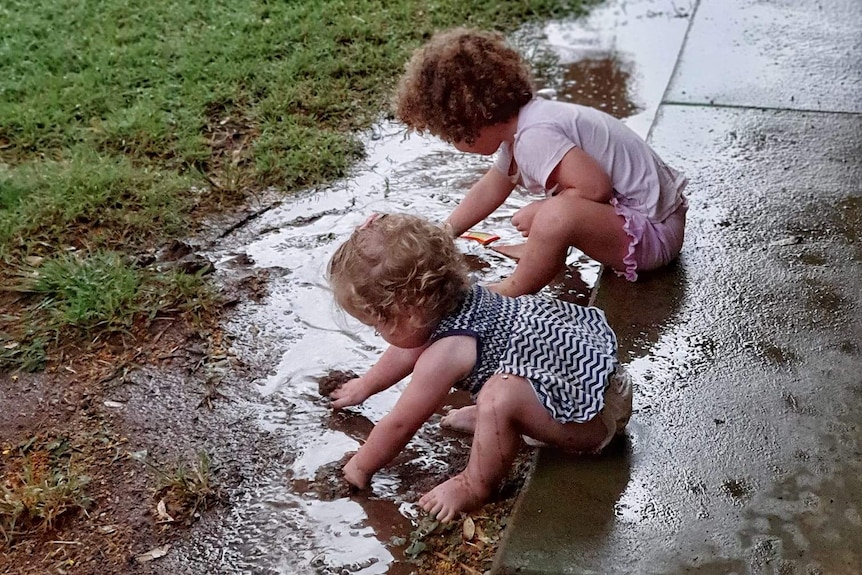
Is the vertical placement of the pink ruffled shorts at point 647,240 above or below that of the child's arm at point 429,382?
below

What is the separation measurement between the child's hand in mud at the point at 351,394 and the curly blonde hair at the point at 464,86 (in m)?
0.85

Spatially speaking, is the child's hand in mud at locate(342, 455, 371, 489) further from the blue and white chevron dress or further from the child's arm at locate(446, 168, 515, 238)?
the child's arm at locate(446, 168, 515, 238)

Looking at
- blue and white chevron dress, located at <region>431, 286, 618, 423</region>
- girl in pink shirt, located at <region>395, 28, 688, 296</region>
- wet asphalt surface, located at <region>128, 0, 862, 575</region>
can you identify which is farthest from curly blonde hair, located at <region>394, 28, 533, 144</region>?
blue and white chevron dress, located at <region>431, 286, 618, 423</region>

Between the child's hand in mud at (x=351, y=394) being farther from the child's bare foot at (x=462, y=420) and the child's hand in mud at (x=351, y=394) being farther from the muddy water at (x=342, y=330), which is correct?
the child's bare foot at (x=462, y=420)

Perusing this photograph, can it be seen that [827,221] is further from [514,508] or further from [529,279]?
[514,508]

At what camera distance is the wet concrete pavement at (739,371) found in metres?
2.10

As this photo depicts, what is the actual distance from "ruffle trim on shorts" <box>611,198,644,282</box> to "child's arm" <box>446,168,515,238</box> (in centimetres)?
40

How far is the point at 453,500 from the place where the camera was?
231 cm

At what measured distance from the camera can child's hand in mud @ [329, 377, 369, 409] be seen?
2668 mm

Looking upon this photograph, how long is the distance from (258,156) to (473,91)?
1428 millimetres

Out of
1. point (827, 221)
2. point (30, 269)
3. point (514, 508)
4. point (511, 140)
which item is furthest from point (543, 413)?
point (30, 269)

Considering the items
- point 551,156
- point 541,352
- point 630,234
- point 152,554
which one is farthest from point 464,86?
point 152,554

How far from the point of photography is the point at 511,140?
299 cm

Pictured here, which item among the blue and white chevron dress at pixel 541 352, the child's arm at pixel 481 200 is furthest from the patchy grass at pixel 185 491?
the child's arm at pixel 481 200
